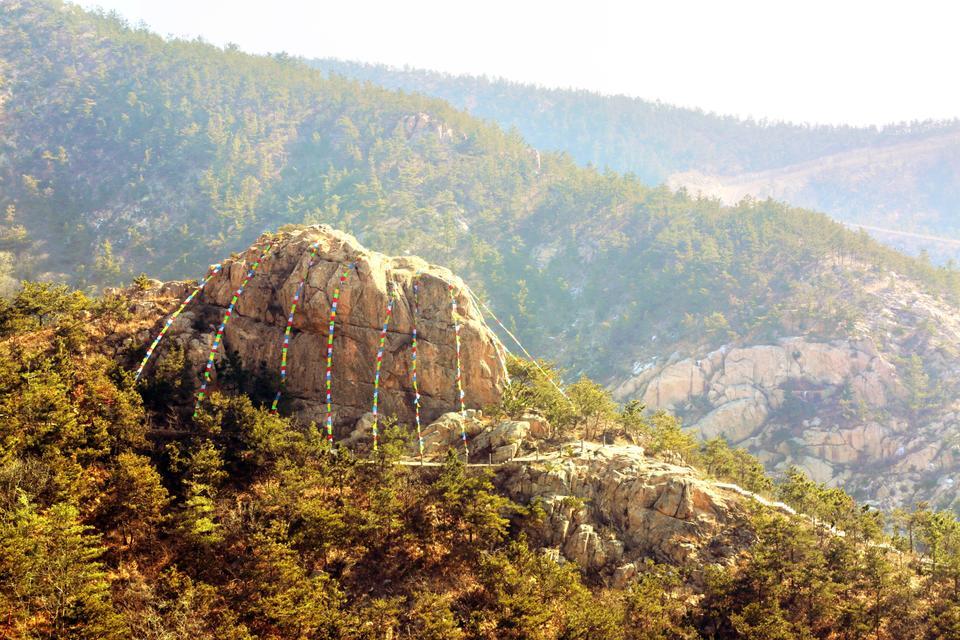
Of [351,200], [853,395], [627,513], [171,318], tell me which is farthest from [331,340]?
[351,200]

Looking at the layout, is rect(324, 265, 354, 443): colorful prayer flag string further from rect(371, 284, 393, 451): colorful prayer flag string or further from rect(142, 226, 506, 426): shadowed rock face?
rect(371, 284, 393, 451): colorful prayer flag string

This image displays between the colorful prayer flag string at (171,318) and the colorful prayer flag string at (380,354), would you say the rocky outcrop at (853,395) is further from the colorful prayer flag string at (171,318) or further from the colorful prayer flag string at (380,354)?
the colorful prayer flag string at (171,318)

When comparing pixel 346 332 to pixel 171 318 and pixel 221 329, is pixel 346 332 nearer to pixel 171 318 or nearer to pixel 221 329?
pixel 221 329

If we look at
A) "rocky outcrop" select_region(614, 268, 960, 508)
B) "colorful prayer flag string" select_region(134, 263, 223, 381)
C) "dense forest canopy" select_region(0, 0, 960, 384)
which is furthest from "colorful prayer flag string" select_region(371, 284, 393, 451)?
"dense forest canopy" select_region(0, 0, 960, 384)

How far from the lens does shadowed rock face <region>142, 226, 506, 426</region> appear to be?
35.5m

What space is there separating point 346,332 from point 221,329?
21.0 ft

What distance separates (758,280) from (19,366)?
293ft

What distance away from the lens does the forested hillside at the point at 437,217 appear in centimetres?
8550

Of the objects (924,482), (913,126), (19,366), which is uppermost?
(913,126)

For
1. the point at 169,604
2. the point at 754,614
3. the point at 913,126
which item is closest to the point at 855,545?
the point at 754,614

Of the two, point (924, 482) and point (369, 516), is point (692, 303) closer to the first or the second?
point (924, 482)

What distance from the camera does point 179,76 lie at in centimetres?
12631

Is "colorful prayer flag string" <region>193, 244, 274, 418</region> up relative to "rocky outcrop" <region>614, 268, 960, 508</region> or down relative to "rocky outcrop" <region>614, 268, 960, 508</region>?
up

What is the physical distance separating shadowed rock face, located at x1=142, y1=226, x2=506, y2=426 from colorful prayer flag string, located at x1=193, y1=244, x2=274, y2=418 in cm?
24
